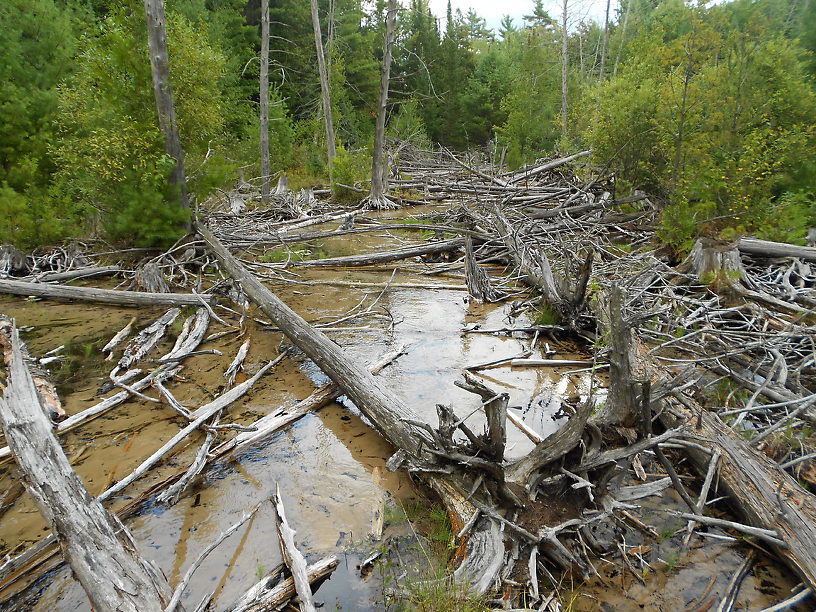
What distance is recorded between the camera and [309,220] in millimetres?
→ 13023

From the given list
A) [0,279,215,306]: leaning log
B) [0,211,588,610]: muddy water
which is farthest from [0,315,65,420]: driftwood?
[0,279,215,306]: leaning log

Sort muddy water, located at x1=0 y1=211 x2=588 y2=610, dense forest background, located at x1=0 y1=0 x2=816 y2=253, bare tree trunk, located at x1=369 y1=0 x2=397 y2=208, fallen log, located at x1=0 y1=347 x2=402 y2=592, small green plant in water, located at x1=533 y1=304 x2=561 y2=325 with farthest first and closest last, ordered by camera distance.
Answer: bare tree trunk, located at x1=369 y1=0 x2=397 y2=208, dense forest background, located at x1=0 y1=0 x2=816 y2=253, small green plant in water, located at x1=533 y1=304 x2=561 y2=325, muddy water, located at x1=0 y1=211 x2=588 y2=610, fallen log, located at x1=0 y1=347 x2=402 y2=592

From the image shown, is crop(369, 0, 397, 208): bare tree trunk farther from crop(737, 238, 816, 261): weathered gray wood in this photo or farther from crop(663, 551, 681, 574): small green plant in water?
crop(663, 551, 681, 574): small green plant in water

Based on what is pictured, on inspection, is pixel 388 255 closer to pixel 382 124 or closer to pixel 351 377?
pixel 351 377

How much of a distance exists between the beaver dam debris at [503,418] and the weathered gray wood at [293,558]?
0.01 metres

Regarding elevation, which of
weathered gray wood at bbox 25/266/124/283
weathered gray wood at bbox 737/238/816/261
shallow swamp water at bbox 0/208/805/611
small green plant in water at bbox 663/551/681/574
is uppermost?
weathered gray wood at bbox 737/238/816/261

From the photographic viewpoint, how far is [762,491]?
293 centimetres

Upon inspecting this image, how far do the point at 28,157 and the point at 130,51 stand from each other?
286cm

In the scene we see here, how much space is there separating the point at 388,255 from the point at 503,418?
713cm

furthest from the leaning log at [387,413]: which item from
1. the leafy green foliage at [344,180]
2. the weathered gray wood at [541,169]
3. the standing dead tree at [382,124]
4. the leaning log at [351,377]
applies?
the weathered gray wood at [541,169]

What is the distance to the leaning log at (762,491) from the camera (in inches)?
102

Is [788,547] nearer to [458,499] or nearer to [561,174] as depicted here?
[458,499]

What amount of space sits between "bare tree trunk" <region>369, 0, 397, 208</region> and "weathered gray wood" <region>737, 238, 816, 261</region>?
10346mm

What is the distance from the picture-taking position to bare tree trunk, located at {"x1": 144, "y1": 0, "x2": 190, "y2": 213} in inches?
298
